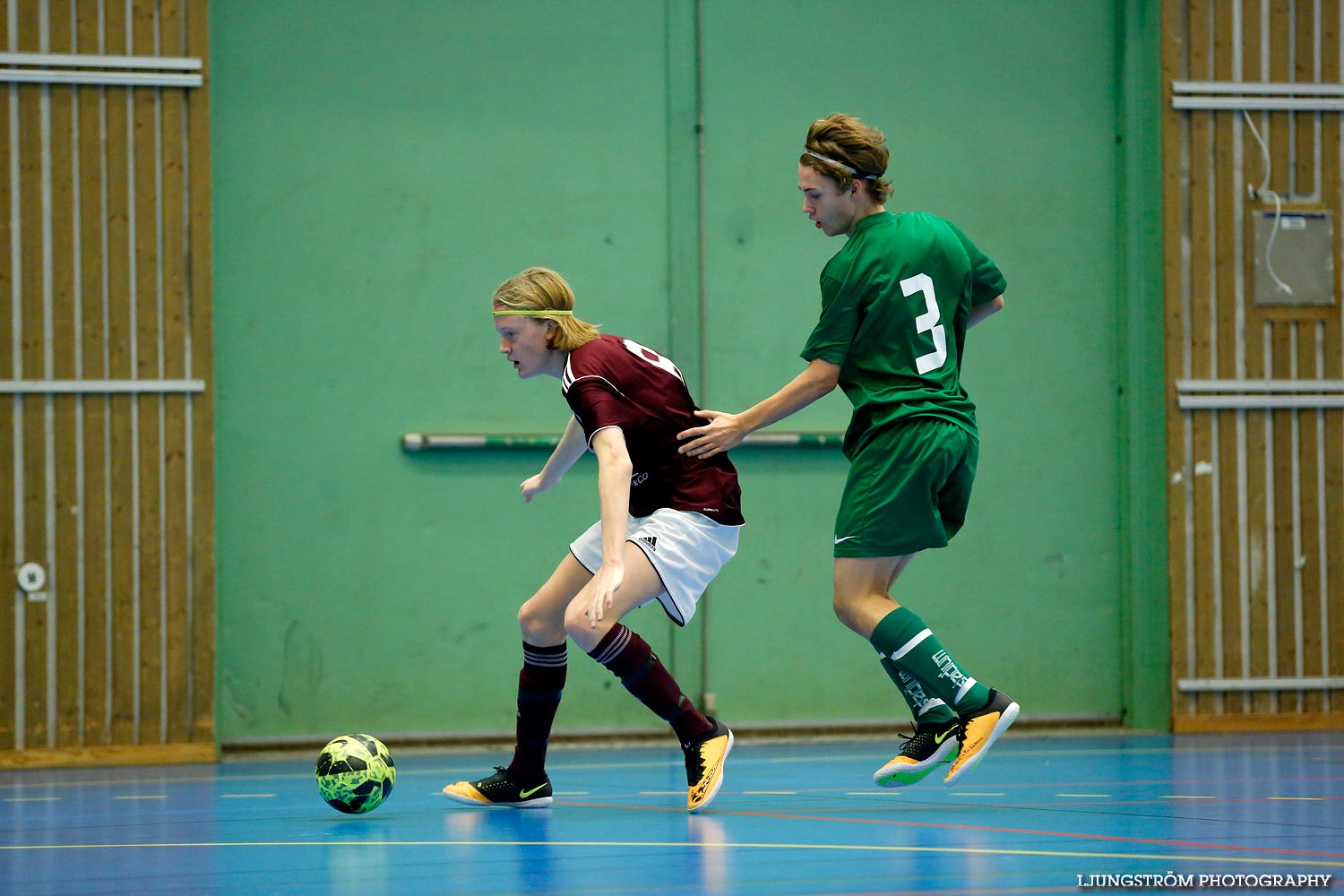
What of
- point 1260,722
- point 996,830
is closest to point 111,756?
point 996,830

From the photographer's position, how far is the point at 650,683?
4.73 meters

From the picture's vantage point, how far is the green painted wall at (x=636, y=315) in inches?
329

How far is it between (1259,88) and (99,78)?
6.63 meters

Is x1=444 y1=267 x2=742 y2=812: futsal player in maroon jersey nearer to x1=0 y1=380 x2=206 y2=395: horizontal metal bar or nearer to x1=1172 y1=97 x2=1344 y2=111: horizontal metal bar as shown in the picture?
x1=0 y1=380 x2=206 y2=395: horizontal metal bar

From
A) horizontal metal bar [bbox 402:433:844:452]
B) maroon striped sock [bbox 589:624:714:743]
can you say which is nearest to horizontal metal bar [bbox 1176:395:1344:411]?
horizontal metal bar [bbox 402:433:844:452]

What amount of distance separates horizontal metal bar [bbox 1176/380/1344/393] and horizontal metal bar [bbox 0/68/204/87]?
19.3ft

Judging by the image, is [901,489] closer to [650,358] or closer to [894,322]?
[894,322]

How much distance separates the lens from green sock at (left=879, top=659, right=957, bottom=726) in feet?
14.4

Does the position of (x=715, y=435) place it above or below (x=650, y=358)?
below

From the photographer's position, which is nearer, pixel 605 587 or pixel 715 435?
pixel 605 587

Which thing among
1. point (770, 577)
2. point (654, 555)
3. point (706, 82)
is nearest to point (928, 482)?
point (654, 555)

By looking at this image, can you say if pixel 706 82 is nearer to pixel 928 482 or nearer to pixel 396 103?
pixel 396 103

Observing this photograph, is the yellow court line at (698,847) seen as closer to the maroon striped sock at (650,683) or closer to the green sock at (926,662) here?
the green sock at (926,662)

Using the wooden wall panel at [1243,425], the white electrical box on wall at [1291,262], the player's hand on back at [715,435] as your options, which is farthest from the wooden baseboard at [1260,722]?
the player's hand on back at [715,435]
